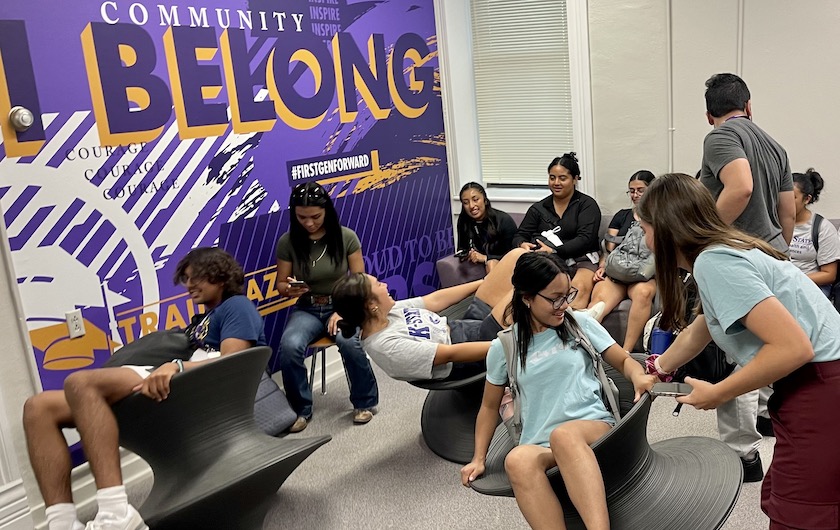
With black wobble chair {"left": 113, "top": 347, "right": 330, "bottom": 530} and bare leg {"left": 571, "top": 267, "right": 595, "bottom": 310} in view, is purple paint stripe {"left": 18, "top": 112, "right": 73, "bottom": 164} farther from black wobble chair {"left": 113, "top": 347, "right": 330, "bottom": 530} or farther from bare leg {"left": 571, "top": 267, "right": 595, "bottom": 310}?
bare leg {"left": 571, "top": 267, "right": 595, "bottom": 310}

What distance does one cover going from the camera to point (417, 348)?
326 cm

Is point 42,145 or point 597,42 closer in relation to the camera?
point 42,145

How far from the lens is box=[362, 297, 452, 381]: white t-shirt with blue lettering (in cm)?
326

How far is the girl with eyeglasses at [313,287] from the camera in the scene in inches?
161

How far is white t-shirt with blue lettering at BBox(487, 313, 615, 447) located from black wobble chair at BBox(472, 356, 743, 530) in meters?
0.16

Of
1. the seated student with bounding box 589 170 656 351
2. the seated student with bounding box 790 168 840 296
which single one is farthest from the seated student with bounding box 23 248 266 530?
the seated student with bounding box 790 168 840 296

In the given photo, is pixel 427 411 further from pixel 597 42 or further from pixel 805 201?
pixel 597 42

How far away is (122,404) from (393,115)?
3.18m

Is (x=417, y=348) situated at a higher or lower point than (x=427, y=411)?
higher

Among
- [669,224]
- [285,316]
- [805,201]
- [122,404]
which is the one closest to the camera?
[669,224]

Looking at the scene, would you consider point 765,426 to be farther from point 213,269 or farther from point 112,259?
point 112,259

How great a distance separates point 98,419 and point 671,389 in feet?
6.24

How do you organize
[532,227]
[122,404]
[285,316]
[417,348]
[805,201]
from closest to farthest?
[122,404] → [417,348] → [805,201] → [285,316] → [532,227]

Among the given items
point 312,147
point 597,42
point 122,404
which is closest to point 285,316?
point 312,147
